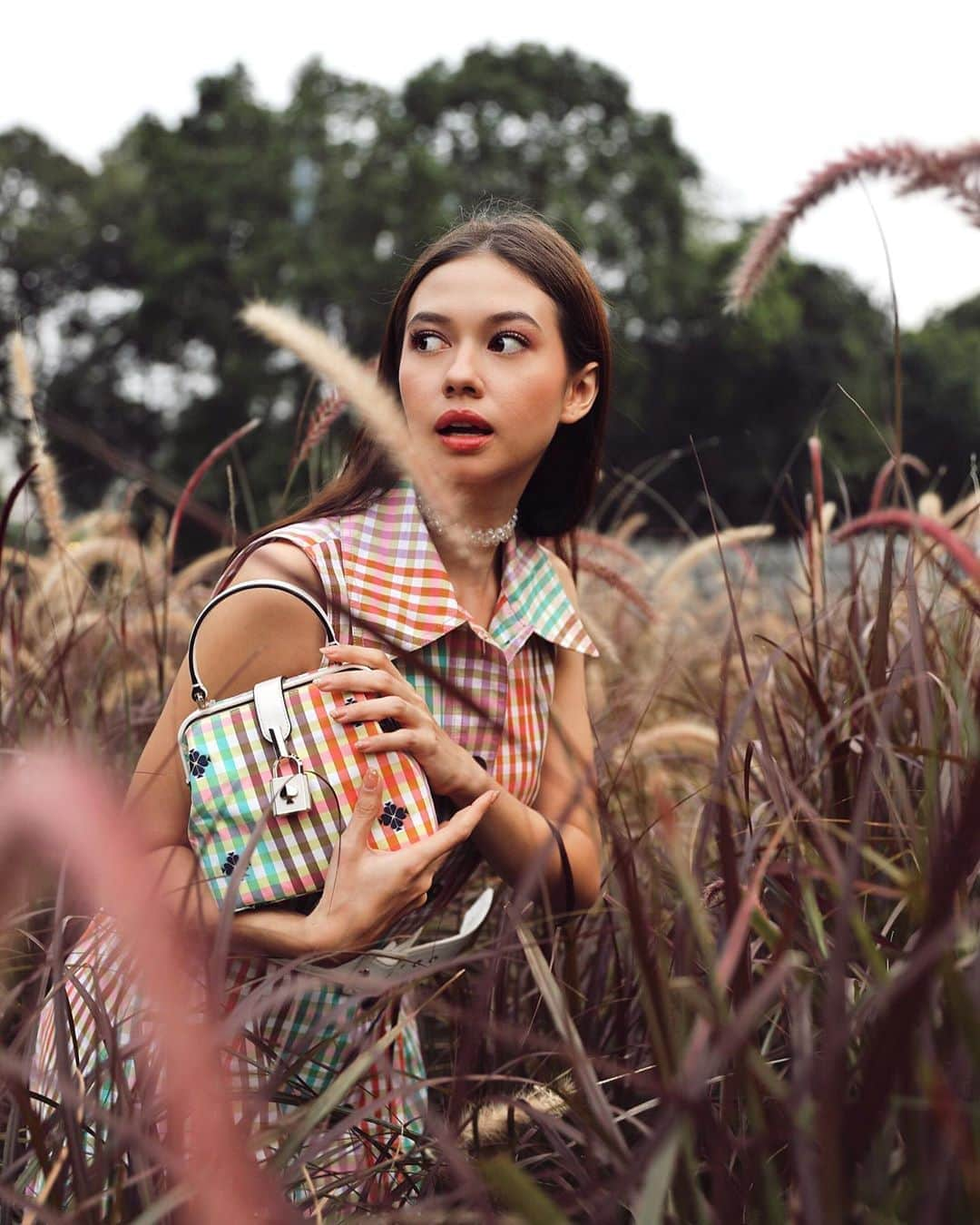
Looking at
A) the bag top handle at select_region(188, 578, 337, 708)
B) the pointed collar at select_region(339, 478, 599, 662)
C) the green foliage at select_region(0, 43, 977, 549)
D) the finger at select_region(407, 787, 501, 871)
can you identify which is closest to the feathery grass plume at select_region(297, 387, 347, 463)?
the pointed collar at select_region(339, 478, 599, 662)

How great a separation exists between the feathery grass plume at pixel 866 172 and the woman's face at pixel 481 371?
40 centimetres

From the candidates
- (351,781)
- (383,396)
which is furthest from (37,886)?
(383,396)

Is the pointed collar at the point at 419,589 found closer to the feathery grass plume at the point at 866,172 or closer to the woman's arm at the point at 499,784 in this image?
the woman's arm at the point at 499,784

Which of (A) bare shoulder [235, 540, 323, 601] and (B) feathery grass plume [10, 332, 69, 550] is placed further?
(B) feathery grass plume [10, 332, 69, 550]

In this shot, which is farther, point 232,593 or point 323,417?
point 323,417

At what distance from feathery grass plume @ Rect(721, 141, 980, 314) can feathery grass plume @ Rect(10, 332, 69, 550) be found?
3.78 feet

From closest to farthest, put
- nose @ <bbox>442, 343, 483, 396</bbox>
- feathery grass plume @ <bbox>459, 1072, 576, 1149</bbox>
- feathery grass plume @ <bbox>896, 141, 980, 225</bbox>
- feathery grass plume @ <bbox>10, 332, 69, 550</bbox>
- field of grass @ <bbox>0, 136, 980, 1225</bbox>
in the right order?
field of grass @ <bbox>0, 136, 980, 1225</bbox> → feathery grass plume @ <bbox>459, 1072, 576, 1149</bbox> → feathery grass plume @ <bbox>896, 141, 980, 225</bbox> → nose @ <bbox>442, 343, 483, 396</bbox> → feathery grass plume @ <bbox>10, 332, 69, 550</bbox>

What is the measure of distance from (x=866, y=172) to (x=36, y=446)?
4.54 feet

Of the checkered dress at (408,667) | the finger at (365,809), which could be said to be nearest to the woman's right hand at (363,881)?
the finger at (365,809)

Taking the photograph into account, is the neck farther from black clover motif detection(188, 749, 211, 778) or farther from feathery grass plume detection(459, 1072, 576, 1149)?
feathery grass plume detection(459, 1072, 576, 1149)

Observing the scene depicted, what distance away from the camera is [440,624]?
1.51 metres

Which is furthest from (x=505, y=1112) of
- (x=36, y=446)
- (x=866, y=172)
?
(x=36, y=446)

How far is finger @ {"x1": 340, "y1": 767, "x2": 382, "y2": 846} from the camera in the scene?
1.30 metres

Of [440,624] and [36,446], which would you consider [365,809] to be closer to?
[440,624]
